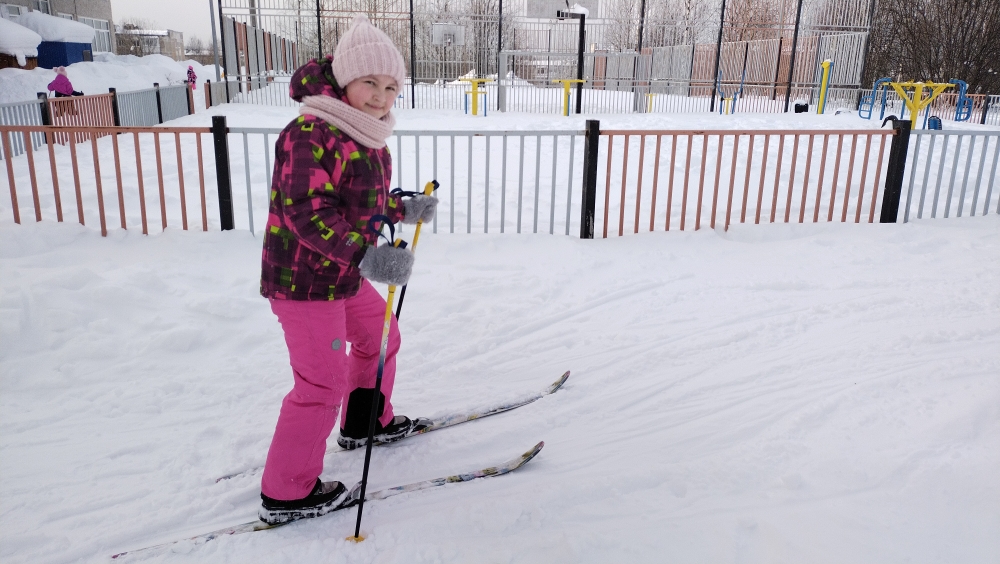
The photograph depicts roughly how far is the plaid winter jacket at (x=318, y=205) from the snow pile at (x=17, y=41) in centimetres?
2636

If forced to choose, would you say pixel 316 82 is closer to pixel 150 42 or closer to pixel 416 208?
pixel 416 208

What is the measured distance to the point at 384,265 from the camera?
2.23 m

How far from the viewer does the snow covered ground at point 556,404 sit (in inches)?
94.7

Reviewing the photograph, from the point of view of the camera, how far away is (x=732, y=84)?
21.1 metres

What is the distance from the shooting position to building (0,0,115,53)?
27823mm

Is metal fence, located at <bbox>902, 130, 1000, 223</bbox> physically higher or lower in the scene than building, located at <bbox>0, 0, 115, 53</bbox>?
lower

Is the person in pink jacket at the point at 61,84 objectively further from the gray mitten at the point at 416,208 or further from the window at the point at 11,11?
the window at the point at 11,11

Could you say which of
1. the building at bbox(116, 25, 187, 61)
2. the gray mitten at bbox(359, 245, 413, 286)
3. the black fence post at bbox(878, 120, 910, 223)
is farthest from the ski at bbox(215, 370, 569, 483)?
the building at bbox(116, 25, 187, 61)

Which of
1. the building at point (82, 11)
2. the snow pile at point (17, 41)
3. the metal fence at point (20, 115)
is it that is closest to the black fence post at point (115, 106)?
the metal fence at point (20, 115)

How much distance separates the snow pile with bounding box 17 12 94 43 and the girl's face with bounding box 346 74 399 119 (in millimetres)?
31784

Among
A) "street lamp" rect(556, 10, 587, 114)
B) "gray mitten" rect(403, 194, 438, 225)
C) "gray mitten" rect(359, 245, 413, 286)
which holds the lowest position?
"gray mitten" rect(359, 245, 413, 286)

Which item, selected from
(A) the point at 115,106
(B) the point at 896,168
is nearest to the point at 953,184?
(B) the point at 896,168

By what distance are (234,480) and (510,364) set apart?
5.71 feet

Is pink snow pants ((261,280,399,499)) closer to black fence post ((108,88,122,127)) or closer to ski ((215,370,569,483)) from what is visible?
ski ((215,370,569,483))
